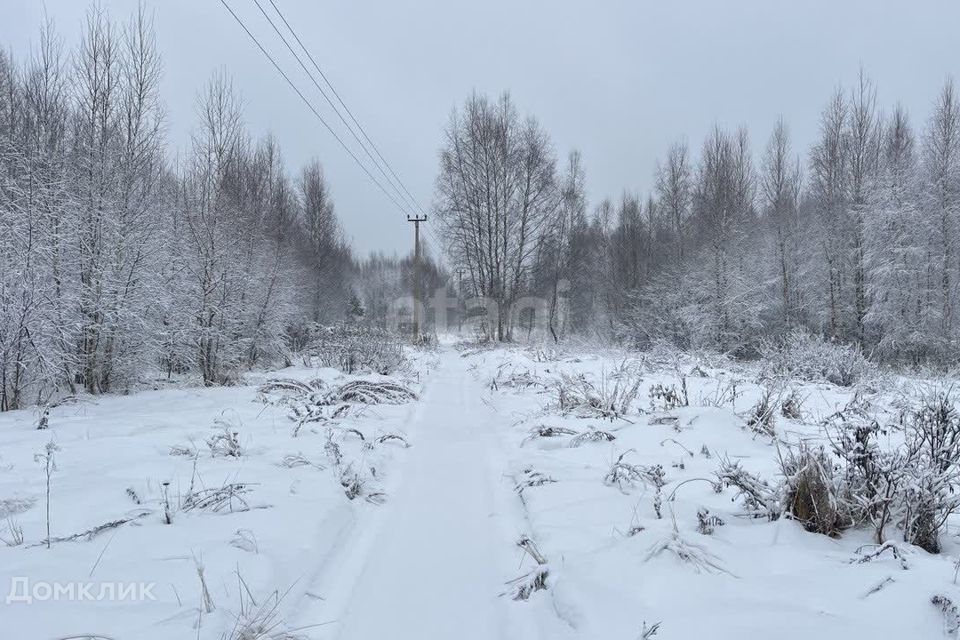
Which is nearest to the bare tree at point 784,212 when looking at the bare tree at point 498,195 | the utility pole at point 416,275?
the bare tree at point 498,195

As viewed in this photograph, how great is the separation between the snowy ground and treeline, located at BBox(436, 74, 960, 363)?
19172 millimetres

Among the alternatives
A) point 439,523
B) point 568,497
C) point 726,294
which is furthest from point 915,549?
point 726,294

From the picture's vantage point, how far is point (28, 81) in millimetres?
10930

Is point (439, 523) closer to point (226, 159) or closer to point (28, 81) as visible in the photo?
point (226, 159)

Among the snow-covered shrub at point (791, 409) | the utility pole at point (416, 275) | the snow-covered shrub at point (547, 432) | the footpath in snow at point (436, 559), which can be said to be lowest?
the footpath in snow at point (436, 559)

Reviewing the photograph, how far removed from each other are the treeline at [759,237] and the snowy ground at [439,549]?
19172 mm

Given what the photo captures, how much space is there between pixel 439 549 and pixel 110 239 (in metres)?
9.94

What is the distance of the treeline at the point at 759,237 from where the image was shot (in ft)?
59.3

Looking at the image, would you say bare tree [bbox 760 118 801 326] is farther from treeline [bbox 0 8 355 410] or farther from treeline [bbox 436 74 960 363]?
treeline [bbox 0 8 355 410]

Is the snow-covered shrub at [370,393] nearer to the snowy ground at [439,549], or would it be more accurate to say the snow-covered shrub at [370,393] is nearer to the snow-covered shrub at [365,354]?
the snowy ground at [439,549]

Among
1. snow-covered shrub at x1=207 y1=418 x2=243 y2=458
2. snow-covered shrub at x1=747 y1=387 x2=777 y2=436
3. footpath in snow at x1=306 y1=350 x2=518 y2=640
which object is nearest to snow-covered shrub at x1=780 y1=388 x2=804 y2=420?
snow-covered shrub at x1=747 y1=387 x2=777 y2=436

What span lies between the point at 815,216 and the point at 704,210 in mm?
5124

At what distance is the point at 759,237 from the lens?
79.9 ft

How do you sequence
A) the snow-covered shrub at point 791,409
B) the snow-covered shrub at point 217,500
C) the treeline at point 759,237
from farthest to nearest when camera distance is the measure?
the treeline at point 759,237 < the snow-covered shrub at point 791,409 < the snow-covered shrub at point 217,500
